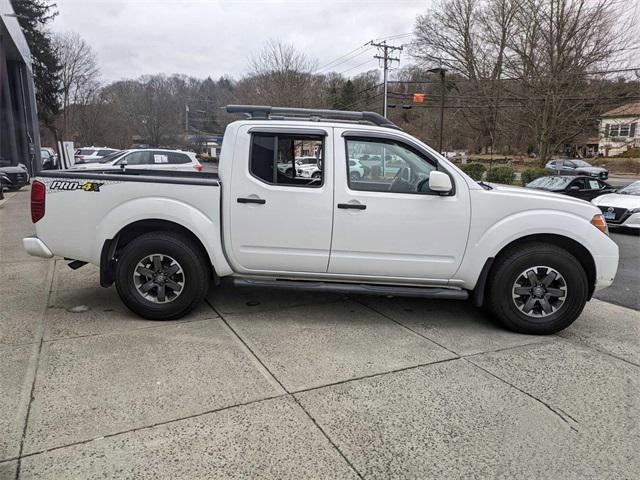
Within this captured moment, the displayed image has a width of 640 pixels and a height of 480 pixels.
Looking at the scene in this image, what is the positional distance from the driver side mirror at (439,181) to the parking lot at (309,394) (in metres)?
1.37

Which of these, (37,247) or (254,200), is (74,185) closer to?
(37,247)

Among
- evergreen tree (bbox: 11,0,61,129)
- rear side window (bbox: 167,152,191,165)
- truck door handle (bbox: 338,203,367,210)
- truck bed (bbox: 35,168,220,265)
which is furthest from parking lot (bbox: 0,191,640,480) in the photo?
evergreen tree (bbox: 11,0,61,129)

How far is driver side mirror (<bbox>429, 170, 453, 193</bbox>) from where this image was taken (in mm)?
4020

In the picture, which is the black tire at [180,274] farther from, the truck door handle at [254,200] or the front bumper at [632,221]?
the front bumper at [632,221]

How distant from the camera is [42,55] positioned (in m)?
40.4

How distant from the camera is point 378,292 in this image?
424 cm

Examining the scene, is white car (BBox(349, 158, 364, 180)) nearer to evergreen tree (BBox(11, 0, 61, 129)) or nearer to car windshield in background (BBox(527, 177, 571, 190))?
car windshield in background (BBox(527, 177, 571, 190))

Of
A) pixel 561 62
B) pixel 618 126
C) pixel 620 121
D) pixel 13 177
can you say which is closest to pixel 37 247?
Answer: pixel 13 177

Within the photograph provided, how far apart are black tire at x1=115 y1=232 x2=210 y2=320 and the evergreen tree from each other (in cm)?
4358

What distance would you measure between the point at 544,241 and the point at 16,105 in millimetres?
29505

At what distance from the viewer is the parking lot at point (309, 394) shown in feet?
8.08

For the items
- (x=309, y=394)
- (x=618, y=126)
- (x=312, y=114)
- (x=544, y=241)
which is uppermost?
(x=618, y=126)

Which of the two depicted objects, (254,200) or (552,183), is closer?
(254,200)

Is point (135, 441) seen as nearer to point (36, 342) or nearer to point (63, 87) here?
point (36, 342)
